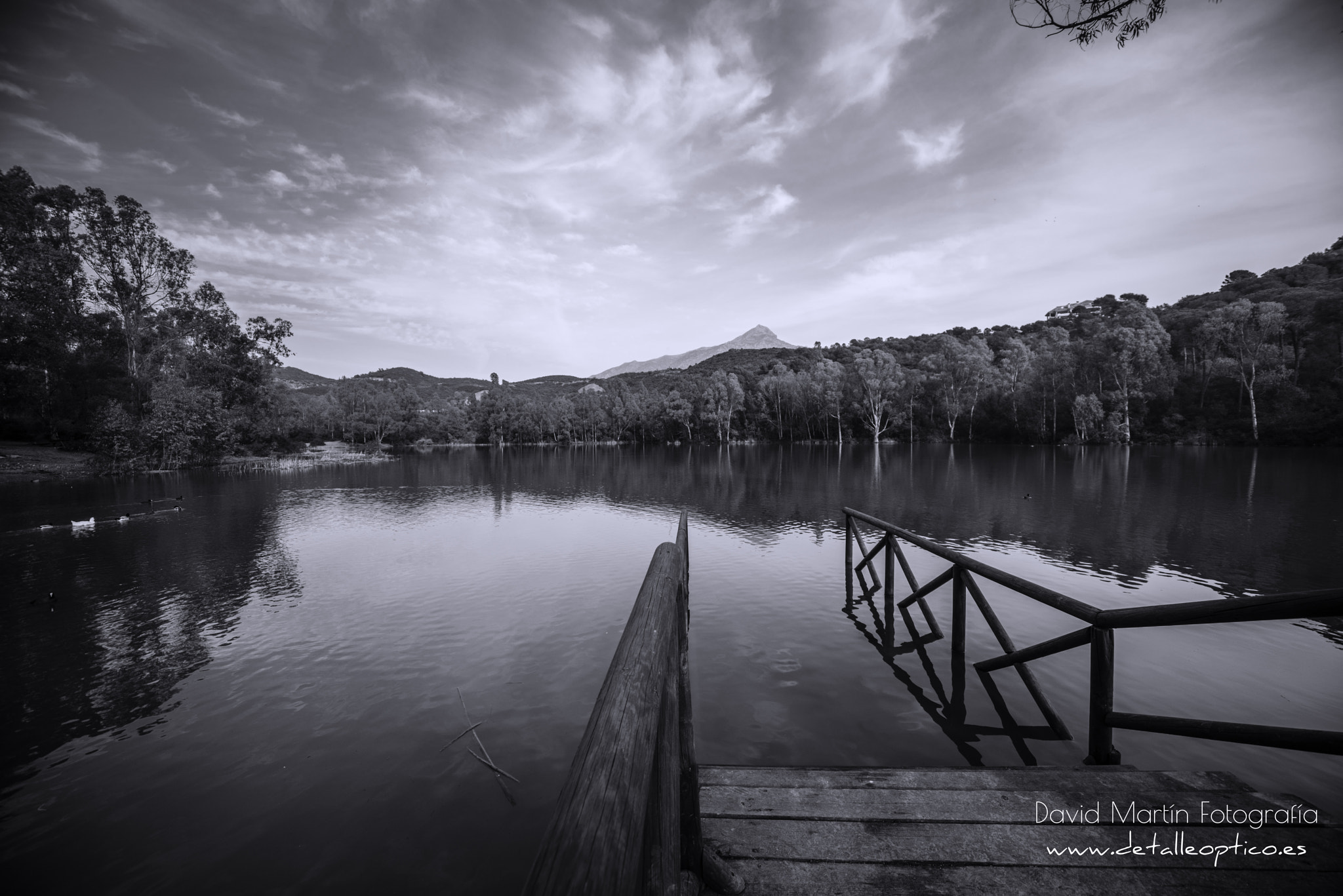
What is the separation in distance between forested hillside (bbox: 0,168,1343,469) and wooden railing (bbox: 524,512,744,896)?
210ft

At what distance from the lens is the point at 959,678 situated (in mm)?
8898

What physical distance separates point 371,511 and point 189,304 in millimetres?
57206

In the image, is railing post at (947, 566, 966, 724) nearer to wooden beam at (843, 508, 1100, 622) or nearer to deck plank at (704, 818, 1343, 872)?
wooden beam at (843, 508, 1100, 622)

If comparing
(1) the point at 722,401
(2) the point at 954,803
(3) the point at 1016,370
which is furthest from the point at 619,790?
(1) the point at 722,401

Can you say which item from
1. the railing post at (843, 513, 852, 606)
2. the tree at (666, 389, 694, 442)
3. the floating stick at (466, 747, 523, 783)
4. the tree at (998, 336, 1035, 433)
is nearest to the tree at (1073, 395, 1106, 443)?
the tree at (998, 336, 1035, 433)

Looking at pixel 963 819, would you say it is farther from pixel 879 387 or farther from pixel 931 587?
pixel 879 387

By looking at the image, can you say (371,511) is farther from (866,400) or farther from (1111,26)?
(866,400)

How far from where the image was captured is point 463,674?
973cm

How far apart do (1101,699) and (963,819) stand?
263 centimetres

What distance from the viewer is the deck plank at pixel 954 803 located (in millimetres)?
3924

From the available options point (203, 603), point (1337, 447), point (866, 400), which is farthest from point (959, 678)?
point (866, 400)

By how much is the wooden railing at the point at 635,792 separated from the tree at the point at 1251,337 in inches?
3520

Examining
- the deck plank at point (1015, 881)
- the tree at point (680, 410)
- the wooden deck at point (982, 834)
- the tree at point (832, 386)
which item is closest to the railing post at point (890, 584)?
the wooden deck at point (982, 834)

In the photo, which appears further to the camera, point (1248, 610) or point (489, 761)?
point (489, 761)
